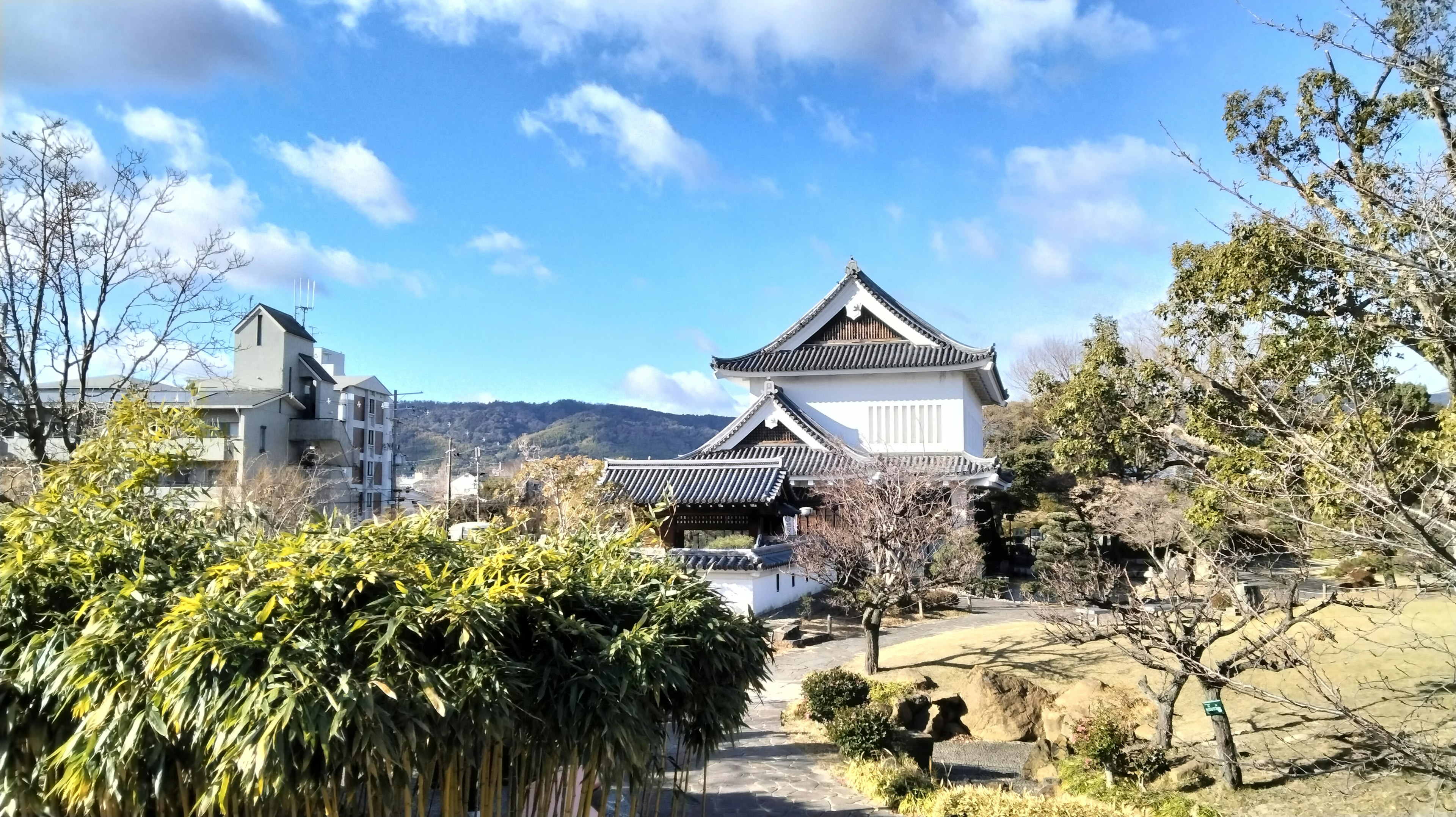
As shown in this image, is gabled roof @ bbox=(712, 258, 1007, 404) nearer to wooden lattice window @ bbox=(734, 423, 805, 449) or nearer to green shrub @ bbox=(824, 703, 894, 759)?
wooden lattice window @ bbox=(734, 423, 805, 449)

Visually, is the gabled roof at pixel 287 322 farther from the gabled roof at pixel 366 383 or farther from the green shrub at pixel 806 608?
the green shrub at pixel 806 608

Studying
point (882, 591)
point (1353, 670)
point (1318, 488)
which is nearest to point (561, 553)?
point (1318, 488)

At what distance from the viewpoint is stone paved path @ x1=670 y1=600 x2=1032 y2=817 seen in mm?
7945

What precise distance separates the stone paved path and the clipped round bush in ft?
1.72

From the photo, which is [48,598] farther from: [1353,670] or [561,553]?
[1353,670]

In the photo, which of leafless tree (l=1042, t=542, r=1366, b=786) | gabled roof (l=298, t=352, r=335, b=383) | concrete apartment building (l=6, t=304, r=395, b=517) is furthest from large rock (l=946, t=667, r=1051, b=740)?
gabled roof (l=298, t=352, r=335, b=383)

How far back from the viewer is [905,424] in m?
26.7

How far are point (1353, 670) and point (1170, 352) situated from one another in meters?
5.31

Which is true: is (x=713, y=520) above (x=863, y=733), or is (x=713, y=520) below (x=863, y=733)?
above

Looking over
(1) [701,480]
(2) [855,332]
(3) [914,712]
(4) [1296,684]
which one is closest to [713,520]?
(1) [701,480]

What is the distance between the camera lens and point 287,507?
19.0m

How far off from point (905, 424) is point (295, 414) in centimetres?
2416

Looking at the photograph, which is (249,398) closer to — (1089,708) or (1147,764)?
(1089,708)

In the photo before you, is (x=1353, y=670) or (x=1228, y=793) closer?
(x=1228, y=793)
